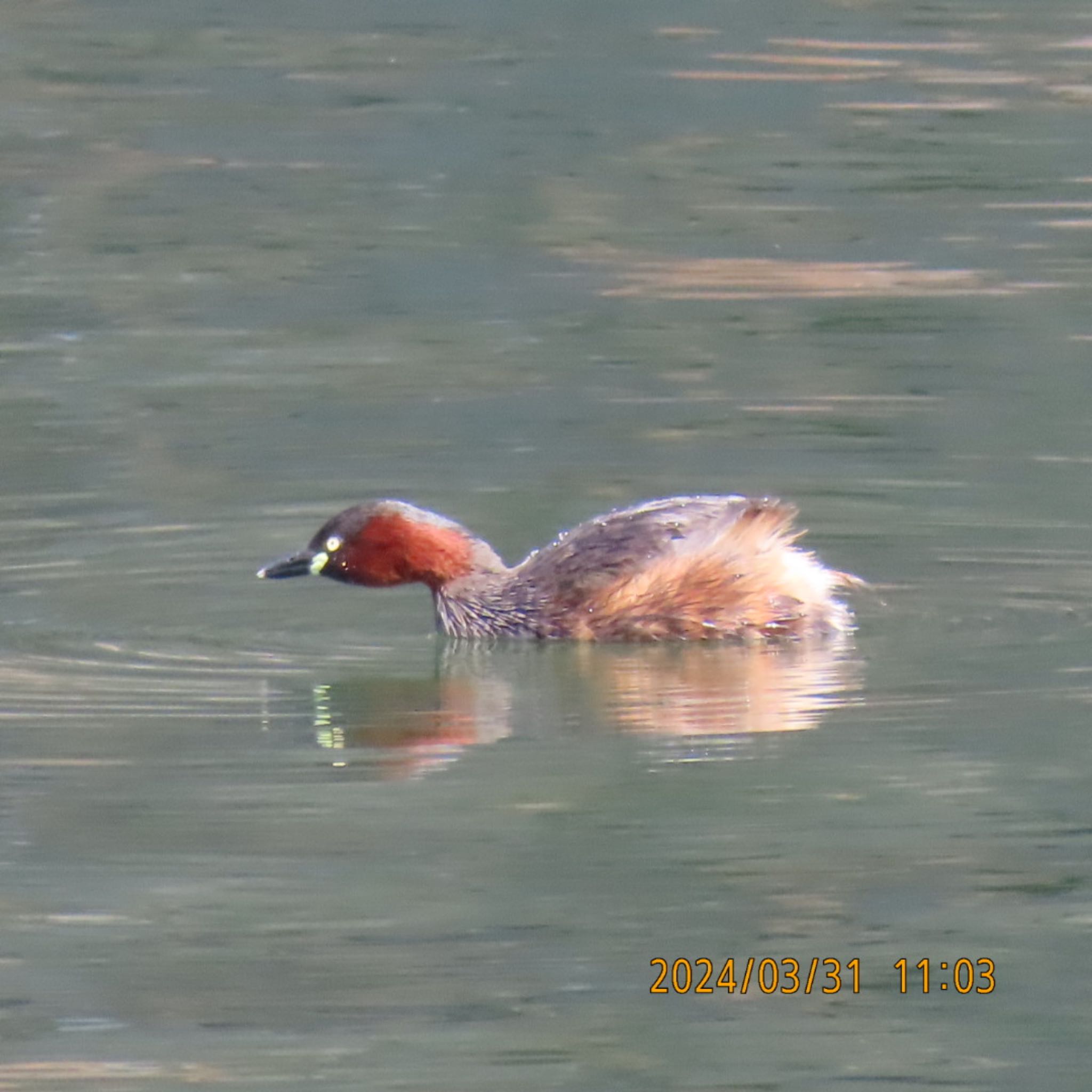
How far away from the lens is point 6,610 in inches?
352

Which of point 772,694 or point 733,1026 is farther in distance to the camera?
point 772,694

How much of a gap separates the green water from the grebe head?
0.21m

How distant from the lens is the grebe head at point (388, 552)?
9.14m

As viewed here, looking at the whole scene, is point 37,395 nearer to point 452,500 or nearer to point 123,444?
point 123,444

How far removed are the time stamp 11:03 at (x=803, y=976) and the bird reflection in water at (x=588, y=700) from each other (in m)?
1.34

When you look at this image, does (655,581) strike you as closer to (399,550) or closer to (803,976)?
(399,550)

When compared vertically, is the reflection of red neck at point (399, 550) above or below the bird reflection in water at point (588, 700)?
above

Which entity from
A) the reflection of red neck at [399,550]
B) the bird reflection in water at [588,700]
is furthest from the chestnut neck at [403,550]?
the bird reflection in water at [588,700]

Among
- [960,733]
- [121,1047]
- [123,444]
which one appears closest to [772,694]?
[960,733]

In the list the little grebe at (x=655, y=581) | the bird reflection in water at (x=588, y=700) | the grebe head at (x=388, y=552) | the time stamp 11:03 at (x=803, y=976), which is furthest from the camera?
the grebe head at (x=388, y=552)

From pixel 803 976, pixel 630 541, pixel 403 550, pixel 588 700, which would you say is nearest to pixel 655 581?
pixel 630 541

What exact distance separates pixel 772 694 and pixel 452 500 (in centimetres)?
265

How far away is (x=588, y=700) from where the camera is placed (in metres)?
8.04

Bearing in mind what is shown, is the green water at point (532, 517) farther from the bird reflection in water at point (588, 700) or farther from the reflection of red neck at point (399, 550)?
the reflection of red neck at point (399, 550)
